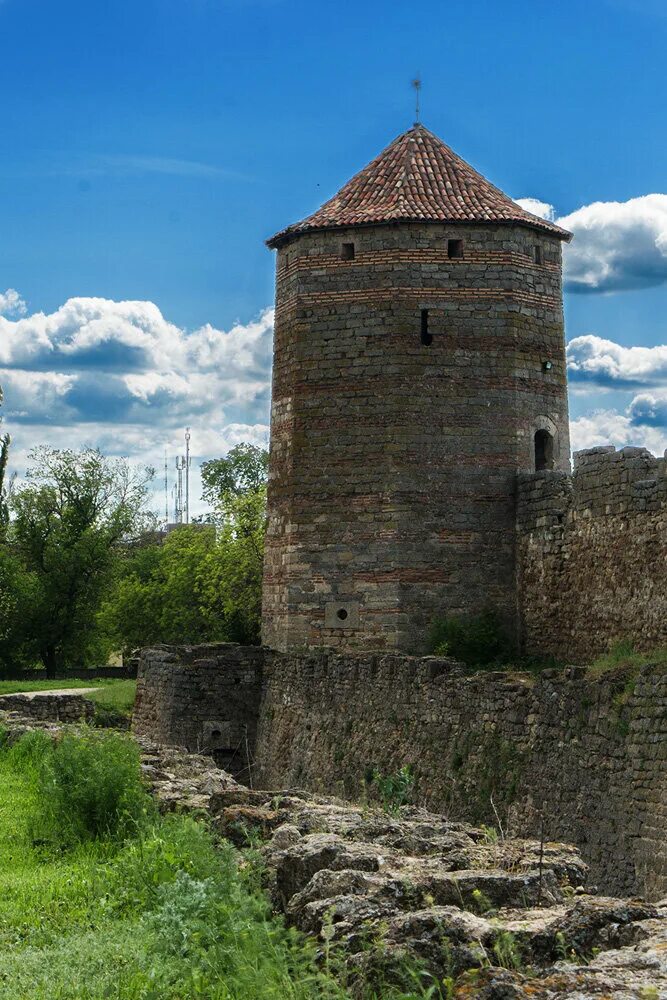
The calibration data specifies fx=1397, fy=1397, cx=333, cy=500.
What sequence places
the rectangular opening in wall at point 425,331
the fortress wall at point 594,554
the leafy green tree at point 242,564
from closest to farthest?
the fortress wall at point 594,554, the rectangular opening in wall at point 425,331, the leafy green tree at point 242,564

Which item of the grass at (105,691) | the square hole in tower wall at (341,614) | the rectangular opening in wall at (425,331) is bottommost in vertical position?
the grass at (105,691)

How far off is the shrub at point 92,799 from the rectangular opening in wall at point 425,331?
40.0 feet

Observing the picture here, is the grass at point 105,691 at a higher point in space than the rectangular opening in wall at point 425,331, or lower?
lower

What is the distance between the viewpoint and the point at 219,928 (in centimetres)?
620

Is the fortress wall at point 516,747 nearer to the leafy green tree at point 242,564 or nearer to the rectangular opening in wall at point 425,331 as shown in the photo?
the rectangular opening in wall at point 425,331

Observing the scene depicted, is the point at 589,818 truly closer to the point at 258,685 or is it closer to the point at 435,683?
the point at 435,683

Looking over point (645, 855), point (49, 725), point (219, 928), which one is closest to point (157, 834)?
point (219, 928)

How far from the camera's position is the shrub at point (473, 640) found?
2070cm

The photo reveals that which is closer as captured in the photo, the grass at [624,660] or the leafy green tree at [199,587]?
the grass at [624,660]

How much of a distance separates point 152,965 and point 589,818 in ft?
20.5

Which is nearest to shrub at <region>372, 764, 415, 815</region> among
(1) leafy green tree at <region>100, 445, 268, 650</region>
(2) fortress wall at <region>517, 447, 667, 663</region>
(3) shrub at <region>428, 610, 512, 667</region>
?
(2) fortress wall at <region>517, 447, 667, 663</region>

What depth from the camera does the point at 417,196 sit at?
73.9ft

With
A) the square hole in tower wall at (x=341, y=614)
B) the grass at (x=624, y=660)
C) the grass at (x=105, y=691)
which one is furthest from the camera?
the grass at (x=105, y=691)

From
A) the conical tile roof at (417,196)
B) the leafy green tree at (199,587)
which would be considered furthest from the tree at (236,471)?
the conical tile roof at (417,196)
